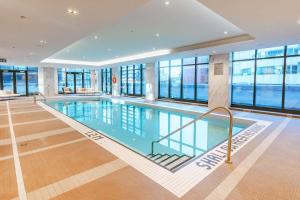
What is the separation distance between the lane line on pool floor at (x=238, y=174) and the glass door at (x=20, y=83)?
688 inches

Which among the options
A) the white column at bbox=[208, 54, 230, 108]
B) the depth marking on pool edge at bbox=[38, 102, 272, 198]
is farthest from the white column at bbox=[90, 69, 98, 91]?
the depth marking on pool edge at bbox=[38, 102, 272, 198]

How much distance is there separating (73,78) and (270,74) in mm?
16982

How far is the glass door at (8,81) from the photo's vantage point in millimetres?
14008

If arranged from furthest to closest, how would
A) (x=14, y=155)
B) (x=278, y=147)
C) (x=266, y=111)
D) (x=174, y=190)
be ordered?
1. (x=266, y=111)
2. (x=278, y=147)
3. (x=14, y=155)
4. (x=174, y=190)

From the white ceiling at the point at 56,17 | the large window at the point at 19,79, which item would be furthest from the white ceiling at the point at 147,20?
the large window at the point at 19,79

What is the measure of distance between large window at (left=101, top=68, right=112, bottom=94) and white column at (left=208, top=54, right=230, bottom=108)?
39.1ft

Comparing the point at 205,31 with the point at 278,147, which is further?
the point at 205,31

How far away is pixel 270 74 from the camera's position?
7.68 meters

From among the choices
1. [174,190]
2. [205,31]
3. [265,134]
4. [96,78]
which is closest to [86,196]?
[174,190]

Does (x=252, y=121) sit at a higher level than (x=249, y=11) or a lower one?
lower

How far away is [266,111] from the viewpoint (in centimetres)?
741

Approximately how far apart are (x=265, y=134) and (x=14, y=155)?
552 cm

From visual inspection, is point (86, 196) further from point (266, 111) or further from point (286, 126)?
point (266, 111)

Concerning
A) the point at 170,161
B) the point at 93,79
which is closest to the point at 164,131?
the point at 170,161
